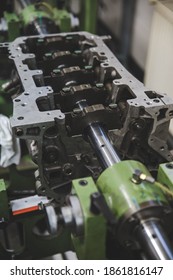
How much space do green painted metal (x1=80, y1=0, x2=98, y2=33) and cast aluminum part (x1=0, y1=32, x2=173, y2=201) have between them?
1.30m

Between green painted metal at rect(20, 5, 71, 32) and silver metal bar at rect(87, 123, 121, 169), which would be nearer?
silver metal bar at rect(87, 123, 121, 169)

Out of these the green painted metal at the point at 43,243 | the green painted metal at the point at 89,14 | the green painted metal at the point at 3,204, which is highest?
the green painted metal at the point at 89,14

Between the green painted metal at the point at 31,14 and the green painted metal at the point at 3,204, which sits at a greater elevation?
the green painted metal at the point at 31,14

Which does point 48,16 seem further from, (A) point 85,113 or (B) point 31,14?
(A) point 85,113

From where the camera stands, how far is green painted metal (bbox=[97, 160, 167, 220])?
1.25 meters

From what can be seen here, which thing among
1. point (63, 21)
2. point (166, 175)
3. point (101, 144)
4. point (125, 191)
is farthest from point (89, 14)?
point (125, 191)

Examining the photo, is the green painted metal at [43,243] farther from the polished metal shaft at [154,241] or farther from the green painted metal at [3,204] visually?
the polished metal shaft at [154,241]

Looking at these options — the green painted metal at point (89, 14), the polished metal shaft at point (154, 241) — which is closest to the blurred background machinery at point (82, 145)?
the polished metal shaft at point (154, 241)

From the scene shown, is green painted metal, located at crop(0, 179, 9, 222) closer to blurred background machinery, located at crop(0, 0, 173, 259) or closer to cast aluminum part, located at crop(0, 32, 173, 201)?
blurred background machinery, located at crop(0, 0, 173, 259)

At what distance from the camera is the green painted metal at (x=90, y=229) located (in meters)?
1.23

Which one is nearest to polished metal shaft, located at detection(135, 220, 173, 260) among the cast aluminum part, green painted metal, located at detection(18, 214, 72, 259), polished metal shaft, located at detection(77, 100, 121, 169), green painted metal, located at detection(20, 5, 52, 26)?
polished metal shaft, located at detection(77, 100, 121, 169)

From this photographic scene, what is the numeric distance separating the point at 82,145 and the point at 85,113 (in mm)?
188
